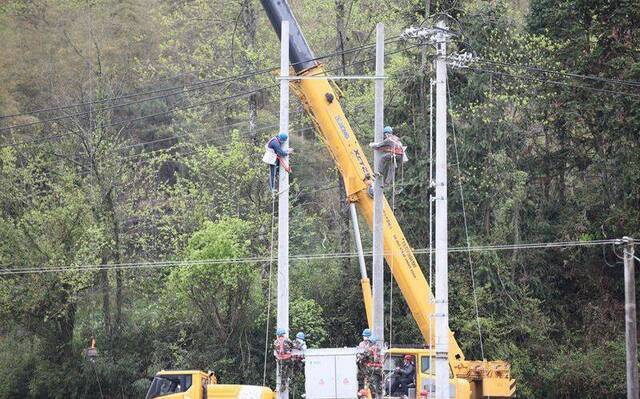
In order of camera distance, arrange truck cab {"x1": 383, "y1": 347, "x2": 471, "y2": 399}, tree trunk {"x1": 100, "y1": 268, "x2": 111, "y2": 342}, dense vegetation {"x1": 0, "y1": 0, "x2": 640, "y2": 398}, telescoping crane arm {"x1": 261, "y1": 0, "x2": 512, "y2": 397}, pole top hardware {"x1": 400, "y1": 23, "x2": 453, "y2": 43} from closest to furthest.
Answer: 1. pole top hardware {"x1": 400, "y1": 23, "x2": 453, "y2": 43}
2. truck cab {"x1": 383, "y1": 347, "x2": 471, "y2": 399}
3. telescoping crane arm {"x1": 261, "y1": 0, "x2": 512, "y2": 397}
4. dense vegetation {"x1": 0, "y1": 0, "x2": 640, "y2": 398}
5. tree trunk {"x1": 100, "y1": 268, "x2": 111, "y2": 342}

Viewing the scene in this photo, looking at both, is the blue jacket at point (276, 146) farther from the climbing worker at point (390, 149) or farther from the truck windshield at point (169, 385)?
the truck windshield at point (169, 385)

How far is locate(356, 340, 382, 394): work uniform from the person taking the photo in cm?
2259

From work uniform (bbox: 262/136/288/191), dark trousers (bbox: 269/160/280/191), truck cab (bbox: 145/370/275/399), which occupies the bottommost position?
truck cab (bbox: 145/370/275/399)

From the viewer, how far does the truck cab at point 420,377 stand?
87.4 feet

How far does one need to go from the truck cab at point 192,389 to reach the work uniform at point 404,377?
3.87 m

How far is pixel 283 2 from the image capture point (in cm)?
2795

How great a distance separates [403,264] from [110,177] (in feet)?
57.8

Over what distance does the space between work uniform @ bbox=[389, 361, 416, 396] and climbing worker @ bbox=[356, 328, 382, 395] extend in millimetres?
4398

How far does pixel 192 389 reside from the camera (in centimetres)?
2908

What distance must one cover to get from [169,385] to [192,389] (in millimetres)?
661

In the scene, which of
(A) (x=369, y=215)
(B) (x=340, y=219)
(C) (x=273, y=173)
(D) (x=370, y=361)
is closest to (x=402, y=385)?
(A) (x=369, y=215)

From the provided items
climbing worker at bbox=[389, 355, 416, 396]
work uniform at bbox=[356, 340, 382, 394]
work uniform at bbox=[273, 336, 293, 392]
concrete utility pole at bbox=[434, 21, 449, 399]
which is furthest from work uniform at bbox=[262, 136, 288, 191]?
climbing worker at bbox=[389, 355, 416, 396]

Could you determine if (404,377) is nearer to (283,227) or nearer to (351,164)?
(351,164)

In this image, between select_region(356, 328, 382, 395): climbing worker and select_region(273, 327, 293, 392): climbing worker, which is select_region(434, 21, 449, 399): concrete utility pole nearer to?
select_region(356, 328, 382, 395): climbing worker
